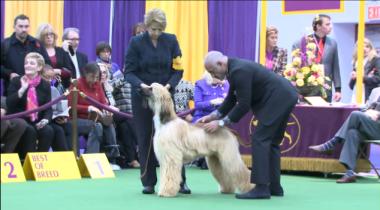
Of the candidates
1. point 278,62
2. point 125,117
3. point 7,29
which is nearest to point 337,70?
point 278,62

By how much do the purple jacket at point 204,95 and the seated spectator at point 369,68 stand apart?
68.8 inches

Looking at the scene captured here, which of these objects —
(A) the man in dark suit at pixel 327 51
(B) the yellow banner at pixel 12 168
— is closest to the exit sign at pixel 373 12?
(A) the man in dark suit at pixel 327 51

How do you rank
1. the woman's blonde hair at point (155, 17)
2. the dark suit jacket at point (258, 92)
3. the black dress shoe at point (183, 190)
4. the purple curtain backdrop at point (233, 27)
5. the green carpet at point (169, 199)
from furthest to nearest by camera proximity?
the purple curtain backdrop at point (233, 27) → the black dress shoe at point (183, 190) → the woman's blonde hair at point (155, 17) → the dark suit jacket at point (258, 92) → the green carpet at point (169, 199)

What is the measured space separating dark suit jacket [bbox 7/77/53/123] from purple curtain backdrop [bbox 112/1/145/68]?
316 centimetres

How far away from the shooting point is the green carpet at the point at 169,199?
5.96m

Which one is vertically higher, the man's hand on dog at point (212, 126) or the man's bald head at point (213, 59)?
the man's bald head at point (213, 59)

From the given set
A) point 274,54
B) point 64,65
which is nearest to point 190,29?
point 274,54

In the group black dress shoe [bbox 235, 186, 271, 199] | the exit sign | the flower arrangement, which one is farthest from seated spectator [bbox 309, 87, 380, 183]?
black dress shoe [bbox 235, 186, 271, 199]

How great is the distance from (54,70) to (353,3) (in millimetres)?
4019

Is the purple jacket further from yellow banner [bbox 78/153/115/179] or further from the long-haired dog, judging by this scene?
the long-haired dog

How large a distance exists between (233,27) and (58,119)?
3.23 m

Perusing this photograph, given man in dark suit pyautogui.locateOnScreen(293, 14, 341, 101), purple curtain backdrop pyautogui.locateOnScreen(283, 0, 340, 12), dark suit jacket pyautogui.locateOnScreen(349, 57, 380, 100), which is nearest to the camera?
man in dark suit pyautogui.locateOnScreen(293, 14, 341, 101)

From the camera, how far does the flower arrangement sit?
9141mm

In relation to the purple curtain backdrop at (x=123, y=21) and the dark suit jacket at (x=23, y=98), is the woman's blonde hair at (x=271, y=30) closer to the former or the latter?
the purple curtain backdrop at (x=123, y=21)
